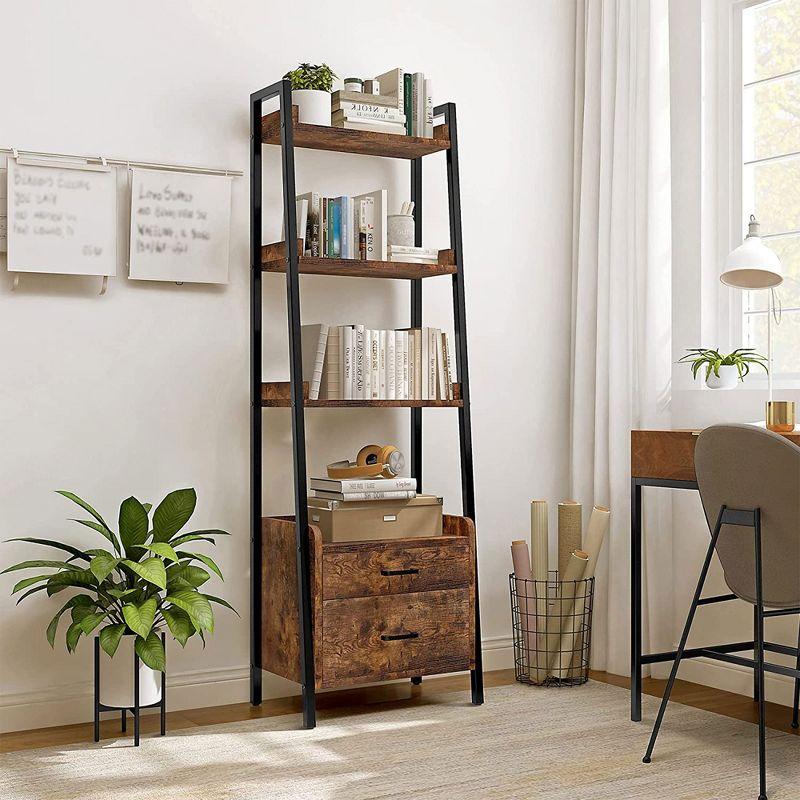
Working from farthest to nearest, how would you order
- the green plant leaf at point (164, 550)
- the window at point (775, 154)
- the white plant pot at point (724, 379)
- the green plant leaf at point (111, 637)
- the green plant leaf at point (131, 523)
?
the window at point (775, 154), the white plant pot at point (724, 379), the green plant leaf at point (131, 523), the green plant leaf at point (164, 550), the green plant leaf at point (111, 637)

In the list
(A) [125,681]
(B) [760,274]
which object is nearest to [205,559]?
(A) [125,681]

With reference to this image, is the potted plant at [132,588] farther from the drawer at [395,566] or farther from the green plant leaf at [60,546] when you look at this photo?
the drawer at [395,566]

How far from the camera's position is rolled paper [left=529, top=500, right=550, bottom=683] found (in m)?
3.71

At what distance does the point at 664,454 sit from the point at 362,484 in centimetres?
89

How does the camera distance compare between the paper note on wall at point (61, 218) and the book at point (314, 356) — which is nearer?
the paper note on wall at point (61, 218)

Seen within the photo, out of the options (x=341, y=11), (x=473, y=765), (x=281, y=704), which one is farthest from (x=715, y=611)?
(x=341, y=11)

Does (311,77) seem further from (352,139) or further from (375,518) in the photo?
(375,518)

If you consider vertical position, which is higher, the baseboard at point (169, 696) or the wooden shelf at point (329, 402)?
the wooden shelf at point (329, 402)


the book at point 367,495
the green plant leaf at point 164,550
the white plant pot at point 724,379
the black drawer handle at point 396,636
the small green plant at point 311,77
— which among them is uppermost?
the small green plant at point 311,77

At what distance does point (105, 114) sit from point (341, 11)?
92 centimetres

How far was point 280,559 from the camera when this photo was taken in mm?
3332

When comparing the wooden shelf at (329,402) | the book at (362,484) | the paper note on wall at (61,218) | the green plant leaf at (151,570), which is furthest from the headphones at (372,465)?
the paper note on wall at (61,218)

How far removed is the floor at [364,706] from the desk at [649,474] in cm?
32

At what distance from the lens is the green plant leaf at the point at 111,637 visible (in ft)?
9.41
